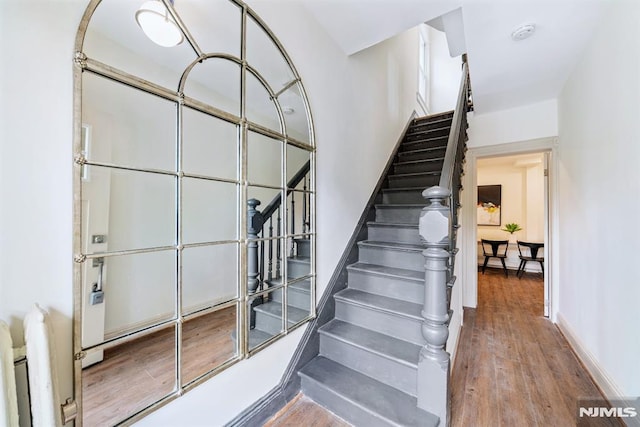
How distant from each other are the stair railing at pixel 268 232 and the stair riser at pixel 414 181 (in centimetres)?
154

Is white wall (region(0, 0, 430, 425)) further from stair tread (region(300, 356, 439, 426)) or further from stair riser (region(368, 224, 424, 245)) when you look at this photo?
stair riser (region(368, 224, 424, 245))

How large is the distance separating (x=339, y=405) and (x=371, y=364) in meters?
0.29

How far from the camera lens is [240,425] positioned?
4.19 ft

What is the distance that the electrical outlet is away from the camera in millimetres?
905

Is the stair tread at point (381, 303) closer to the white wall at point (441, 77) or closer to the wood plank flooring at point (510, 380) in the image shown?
the wood plank flooring at point (510, 380)

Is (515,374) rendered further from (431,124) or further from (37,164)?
(431,124)

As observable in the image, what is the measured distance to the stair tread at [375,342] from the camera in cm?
152

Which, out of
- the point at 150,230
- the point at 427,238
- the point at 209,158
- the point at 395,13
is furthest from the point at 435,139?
the point at 150,230

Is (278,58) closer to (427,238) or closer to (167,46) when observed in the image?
(167,46)

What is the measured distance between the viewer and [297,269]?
67.7 inches

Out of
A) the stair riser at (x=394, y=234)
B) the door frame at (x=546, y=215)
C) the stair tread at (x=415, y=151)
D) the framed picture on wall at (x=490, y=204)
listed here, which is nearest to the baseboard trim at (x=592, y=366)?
the door frame at (x=546, y=215)

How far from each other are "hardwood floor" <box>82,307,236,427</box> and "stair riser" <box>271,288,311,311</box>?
328 millimetres

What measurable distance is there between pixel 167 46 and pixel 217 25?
290 mm

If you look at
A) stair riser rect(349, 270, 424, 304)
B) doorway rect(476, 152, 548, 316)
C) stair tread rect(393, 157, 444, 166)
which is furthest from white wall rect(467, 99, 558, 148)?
stair riser rect(349, 270, 424, 304)
